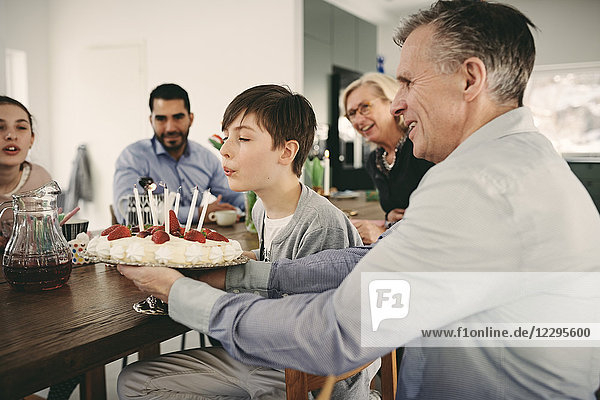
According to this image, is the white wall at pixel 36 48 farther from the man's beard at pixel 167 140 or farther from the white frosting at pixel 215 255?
the white frosting at pixel 215 255

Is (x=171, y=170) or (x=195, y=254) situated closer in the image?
(x=195, y=254)

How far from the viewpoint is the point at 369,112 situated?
9.59ft

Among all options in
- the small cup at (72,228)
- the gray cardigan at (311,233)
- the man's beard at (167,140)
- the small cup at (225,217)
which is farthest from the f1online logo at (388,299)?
the man's beard at (167,140)

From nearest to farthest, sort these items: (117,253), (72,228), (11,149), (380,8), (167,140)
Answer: (117,253) → (72,228) → (11,149) → (167,140) → (380,8)

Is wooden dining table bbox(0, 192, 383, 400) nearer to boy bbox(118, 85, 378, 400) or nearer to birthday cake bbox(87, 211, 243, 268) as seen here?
birthday cake bbox(87, 211, 243, 268)

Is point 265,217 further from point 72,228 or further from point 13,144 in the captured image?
point 13,144

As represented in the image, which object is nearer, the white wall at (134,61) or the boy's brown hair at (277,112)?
the boy's brown hair at (277,112)

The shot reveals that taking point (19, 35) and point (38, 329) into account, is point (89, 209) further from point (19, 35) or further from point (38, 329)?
point (38, 329)

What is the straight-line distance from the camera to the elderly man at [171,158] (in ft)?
10.6

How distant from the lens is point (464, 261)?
0.79 metres

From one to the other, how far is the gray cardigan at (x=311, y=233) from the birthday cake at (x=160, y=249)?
0.33m

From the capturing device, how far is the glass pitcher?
123cm

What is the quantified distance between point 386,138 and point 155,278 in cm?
216

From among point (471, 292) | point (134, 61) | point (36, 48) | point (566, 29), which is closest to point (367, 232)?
point (471, 292)
